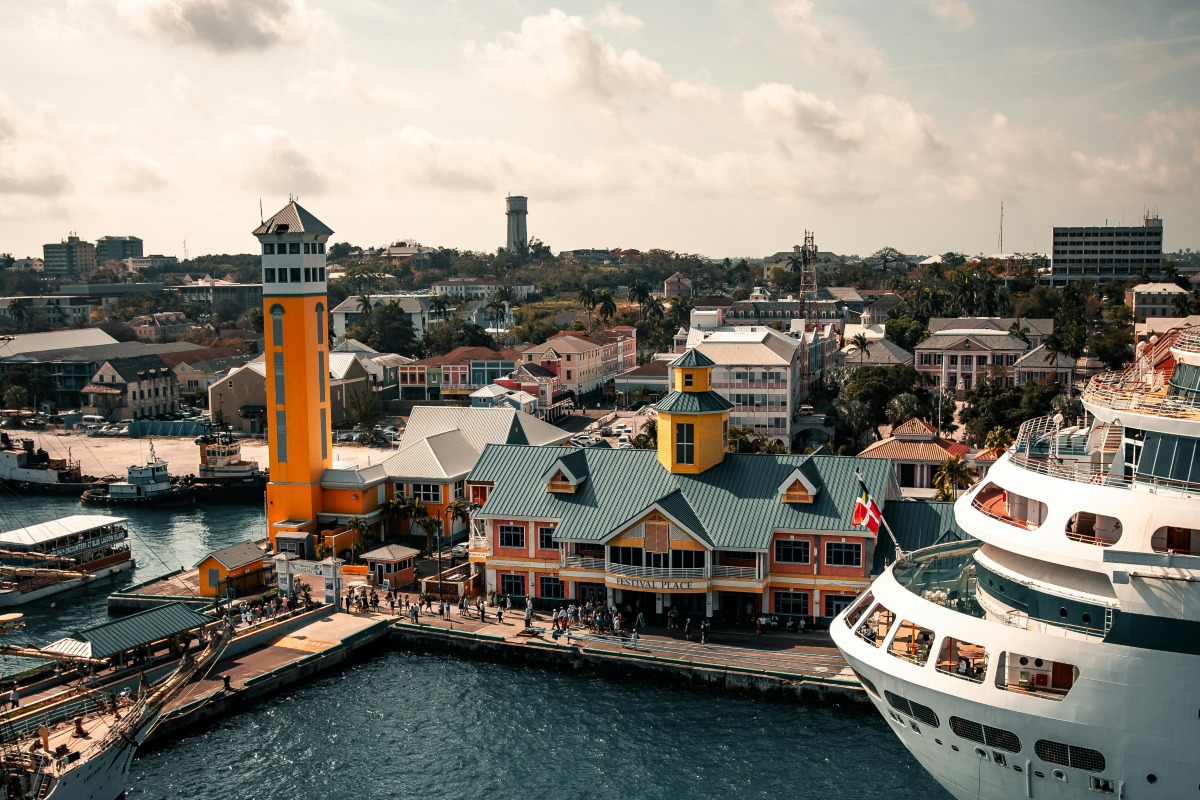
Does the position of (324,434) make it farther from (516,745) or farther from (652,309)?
(652,309)

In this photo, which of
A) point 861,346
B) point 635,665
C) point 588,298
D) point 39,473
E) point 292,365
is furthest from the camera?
point 588,298

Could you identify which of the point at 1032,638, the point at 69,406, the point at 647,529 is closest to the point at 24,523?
the point at 647,529

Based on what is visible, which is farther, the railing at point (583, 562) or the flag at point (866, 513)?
the railing at point (583, 562)

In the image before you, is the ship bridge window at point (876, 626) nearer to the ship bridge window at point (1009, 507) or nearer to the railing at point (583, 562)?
the ship bridge window at point (1009, 507)

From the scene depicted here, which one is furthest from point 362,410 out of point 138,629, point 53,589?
point 138,629

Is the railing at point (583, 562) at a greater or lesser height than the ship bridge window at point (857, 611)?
lesser

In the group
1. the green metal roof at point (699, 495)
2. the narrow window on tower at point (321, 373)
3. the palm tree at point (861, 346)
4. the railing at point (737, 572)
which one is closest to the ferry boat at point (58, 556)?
the narrow window on tower at point (321, 373)

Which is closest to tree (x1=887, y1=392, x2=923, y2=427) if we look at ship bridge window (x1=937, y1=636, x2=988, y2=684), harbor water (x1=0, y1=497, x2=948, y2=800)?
harbor water (x1=0, y1=497, x2=948, y2=800)
